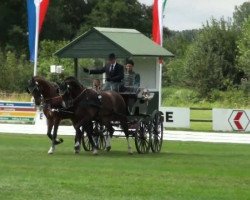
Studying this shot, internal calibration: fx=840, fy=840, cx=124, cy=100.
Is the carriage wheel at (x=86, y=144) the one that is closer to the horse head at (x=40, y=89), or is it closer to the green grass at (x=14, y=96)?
the horse head at (x=40, y=89)

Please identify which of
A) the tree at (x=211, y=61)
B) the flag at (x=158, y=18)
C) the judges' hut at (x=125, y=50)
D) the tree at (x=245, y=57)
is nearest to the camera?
the judges' hut at (x=125, y=50)

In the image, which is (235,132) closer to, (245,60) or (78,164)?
(78,164)

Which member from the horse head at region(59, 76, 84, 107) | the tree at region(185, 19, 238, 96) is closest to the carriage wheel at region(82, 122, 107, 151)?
the horse head at region(59, 76, 84, 107)

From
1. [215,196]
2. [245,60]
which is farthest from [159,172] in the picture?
[245,60]

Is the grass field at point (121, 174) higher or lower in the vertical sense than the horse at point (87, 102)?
lower

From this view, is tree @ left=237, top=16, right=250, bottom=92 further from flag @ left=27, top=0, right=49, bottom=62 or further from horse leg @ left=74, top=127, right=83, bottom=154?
horse leg @ left=74, top=127, right=83, bottom=154

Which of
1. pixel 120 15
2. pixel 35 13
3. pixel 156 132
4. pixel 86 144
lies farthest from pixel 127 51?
pixel 120 15

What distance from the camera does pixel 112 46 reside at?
31.2 meters

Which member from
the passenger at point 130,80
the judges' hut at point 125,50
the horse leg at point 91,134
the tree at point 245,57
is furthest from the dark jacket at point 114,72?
the tree at point 245,57

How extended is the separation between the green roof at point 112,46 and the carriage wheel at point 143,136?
7.13 m

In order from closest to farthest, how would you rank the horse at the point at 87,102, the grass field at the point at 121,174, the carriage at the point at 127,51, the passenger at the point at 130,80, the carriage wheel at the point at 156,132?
the grass field at the point at 121,174 < the horse at the point at 87,102 < the passenger at the point at 130,80 < the carriage wheel at the point at 156,132 < the carriage at the point at 127,51

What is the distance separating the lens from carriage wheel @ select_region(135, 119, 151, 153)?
888 inches

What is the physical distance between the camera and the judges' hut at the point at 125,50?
100 feet

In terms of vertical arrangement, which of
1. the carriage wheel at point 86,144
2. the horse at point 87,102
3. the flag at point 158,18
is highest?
the flag at point 158,18
